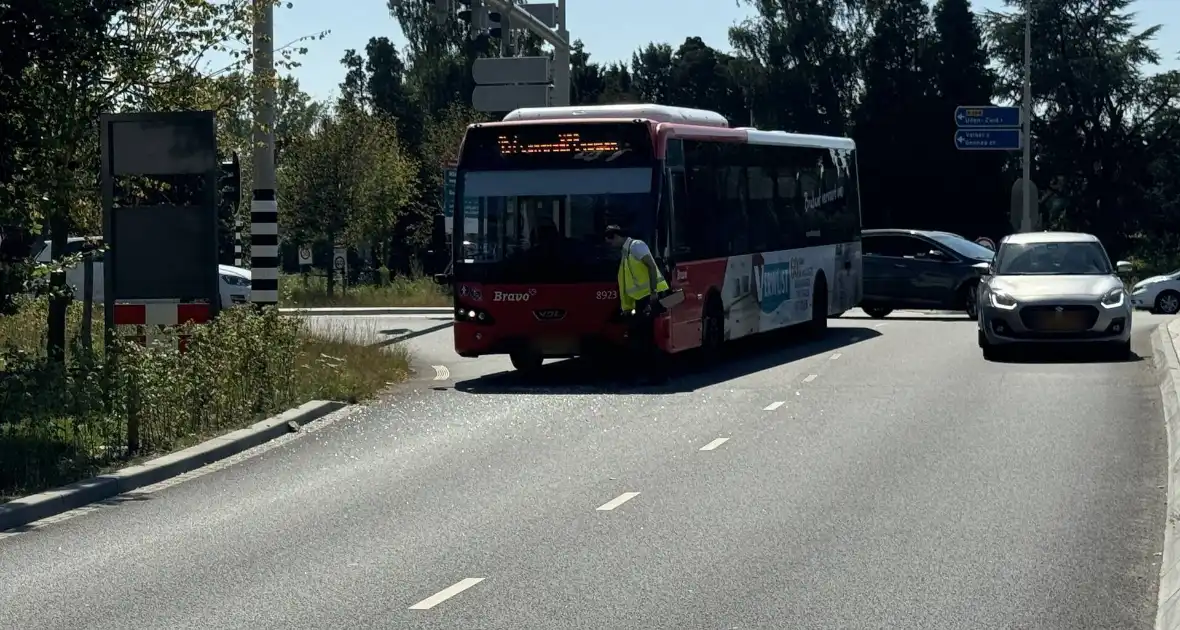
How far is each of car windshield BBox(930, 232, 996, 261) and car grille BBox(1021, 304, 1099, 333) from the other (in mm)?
10366

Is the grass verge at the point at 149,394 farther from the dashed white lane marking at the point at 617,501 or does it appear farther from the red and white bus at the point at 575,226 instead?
the dashed white lane marking at the point at 617,501

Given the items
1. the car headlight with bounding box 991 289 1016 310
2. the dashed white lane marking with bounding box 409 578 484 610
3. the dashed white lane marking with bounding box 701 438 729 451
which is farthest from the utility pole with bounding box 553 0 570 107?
the dashed white lane marking with bounding box 409 578 484 610

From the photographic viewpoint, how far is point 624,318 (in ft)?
61.6

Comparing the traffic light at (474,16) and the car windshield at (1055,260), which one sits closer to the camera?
the car windshield at (1055,260)

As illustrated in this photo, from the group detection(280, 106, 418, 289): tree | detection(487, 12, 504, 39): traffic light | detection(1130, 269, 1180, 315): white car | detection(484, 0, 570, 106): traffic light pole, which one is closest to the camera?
detection(487, 12, 504, 39): traffic light

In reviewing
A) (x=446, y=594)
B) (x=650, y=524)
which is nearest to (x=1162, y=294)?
(x=650, y=524)

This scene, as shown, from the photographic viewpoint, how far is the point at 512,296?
19406 mm

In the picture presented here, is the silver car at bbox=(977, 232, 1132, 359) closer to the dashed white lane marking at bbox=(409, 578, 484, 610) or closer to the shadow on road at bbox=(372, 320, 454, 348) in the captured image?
the shadow on road at bbox=(372, 320, 454, 348)

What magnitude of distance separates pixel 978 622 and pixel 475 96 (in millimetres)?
25046

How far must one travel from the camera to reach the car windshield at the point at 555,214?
19.3m

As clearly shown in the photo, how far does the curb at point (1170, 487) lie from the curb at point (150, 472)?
657 centimetres

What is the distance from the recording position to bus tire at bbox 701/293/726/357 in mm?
20911

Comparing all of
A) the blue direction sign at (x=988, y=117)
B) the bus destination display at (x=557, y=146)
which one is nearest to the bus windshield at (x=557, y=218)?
the bus destination display at (x=557, y=146)

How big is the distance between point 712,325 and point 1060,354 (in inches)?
186
